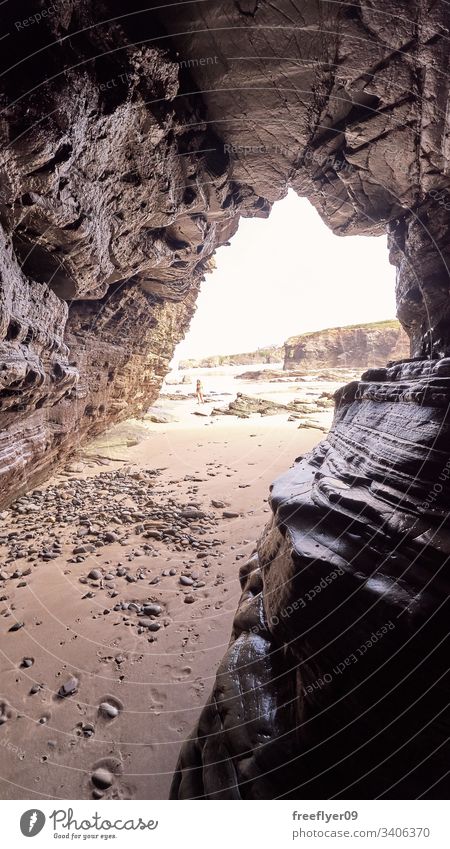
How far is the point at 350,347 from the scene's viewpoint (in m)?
46.7

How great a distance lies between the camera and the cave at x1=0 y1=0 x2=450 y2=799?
1882 millimetres

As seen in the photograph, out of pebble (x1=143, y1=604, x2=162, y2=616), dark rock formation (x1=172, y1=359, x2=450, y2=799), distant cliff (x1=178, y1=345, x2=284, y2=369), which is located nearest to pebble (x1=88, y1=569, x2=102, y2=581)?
pebble (x1=143, y1=604, x2=162, y2=616)

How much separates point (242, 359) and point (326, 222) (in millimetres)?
59292

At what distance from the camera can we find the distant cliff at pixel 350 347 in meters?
44.3

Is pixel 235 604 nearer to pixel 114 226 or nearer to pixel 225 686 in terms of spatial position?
pixel 225 686

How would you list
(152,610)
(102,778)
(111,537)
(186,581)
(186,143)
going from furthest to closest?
(111,537) < (186,143) < (186,581) < (152,610) < (102,778)

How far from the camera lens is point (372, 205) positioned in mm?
6805

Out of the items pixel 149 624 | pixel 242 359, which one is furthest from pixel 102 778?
pixel 242 359

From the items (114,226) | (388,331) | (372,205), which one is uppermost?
(388,331)

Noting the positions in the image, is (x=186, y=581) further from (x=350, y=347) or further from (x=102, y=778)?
(x=350, y=347)

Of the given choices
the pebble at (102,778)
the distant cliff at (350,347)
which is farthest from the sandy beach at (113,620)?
the distant cliff at (350,347)

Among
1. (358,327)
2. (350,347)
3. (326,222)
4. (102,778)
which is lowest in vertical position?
(102,778)
